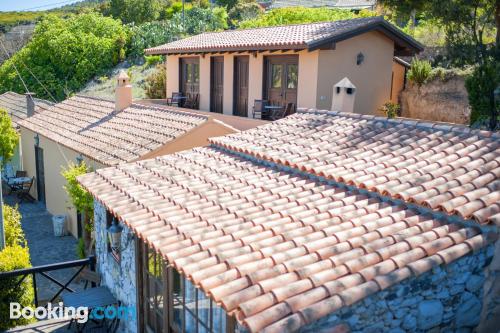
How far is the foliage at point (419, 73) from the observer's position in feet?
63.1

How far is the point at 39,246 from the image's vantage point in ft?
52.3

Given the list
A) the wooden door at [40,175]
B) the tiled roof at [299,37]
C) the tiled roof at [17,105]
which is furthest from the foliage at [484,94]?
the tiled roof at [17,105]

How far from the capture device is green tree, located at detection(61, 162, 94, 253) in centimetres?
1341

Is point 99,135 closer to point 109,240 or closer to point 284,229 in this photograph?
point 109,240

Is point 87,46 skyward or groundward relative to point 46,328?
skyward

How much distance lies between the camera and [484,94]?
12.9 metres

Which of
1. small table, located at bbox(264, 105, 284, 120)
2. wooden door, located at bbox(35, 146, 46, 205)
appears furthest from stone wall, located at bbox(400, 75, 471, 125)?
wooden door, located at bbox(35, 146, 46, 205)

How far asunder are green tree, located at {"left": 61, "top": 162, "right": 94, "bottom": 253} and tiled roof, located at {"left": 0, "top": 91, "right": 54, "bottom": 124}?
40.3ft

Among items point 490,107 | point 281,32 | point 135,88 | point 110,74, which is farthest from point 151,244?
point 110,74

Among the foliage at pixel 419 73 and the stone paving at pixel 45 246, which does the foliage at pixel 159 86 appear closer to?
the stone paving at pixel 45 246

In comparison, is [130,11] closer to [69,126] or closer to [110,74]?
[110,74]

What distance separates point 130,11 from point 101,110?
3864 centimetres

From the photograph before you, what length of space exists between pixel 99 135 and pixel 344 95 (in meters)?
8.35

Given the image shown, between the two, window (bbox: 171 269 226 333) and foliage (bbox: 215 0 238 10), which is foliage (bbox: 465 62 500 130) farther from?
foliage (bbox: 215 0 238 10)
